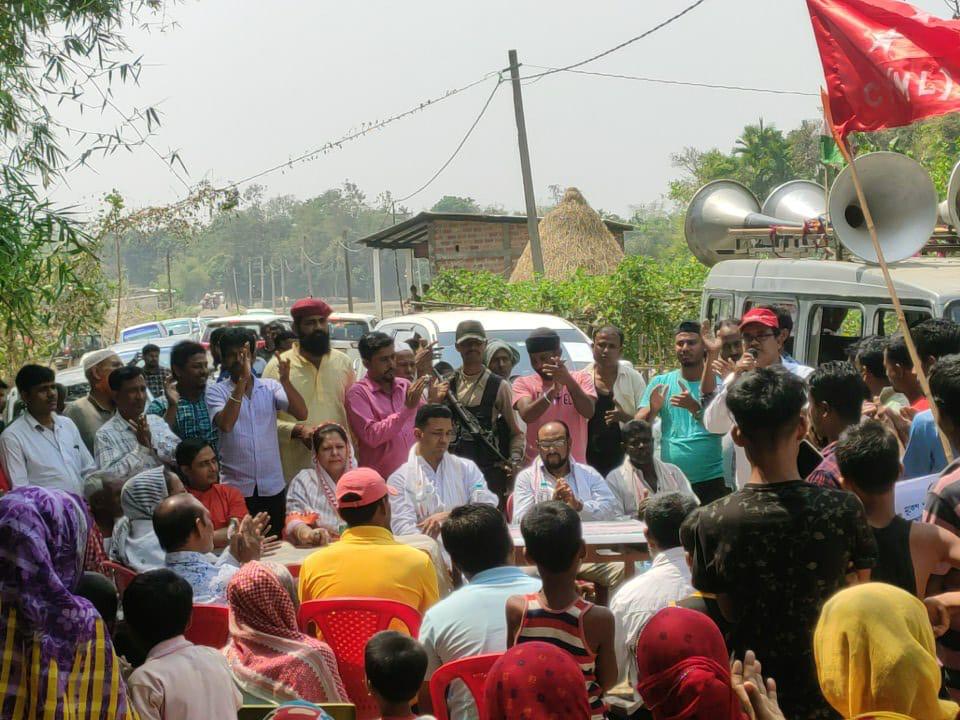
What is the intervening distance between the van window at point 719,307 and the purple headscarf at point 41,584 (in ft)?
27.2

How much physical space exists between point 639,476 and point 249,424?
235 cm

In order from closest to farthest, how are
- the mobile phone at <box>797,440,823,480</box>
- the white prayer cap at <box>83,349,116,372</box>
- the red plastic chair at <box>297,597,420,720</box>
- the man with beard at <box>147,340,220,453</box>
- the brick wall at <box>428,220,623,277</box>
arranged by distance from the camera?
1. the red plastic chair at <box>297,597,420,720</box>
2. the mobile phone at <box>797,440,823,480</box>
3. the man with beard at <box>147,340,220,453</box>
4. the white prayer cap at <box>83,349,116,372</box>
5. the brick wall at <box>428,220,623,277</box>

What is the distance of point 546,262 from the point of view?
2817cm

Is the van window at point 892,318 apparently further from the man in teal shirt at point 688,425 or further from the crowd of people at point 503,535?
the man in teal shirt at point 688,425

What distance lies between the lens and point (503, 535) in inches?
164

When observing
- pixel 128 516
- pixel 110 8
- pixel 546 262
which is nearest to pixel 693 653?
pixel 128 516

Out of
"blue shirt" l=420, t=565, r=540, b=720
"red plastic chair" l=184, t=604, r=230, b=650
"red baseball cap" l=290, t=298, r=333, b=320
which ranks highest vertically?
"red baseball cap" l=290, t=298, r=333, b=320

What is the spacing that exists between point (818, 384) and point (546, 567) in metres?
1.56

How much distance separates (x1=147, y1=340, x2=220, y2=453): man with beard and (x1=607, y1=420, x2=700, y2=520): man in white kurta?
2.44 m

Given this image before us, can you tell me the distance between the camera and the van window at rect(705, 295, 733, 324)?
1061 cm

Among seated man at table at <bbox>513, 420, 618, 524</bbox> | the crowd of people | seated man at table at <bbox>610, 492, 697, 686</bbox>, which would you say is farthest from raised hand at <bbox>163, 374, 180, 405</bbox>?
seated man at table at <bbox>610, 492, 697, 686</bbox>

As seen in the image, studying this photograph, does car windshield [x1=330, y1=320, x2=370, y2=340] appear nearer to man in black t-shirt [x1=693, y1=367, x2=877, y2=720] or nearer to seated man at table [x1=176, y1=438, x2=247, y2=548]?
seated man at table [x1=176, y1=438, x2=247, y2=548]

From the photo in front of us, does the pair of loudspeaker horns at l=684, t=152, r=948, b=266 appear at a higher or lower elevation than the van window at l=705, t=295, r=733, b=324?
higher

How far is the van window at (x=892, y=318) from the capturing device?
7.62m
